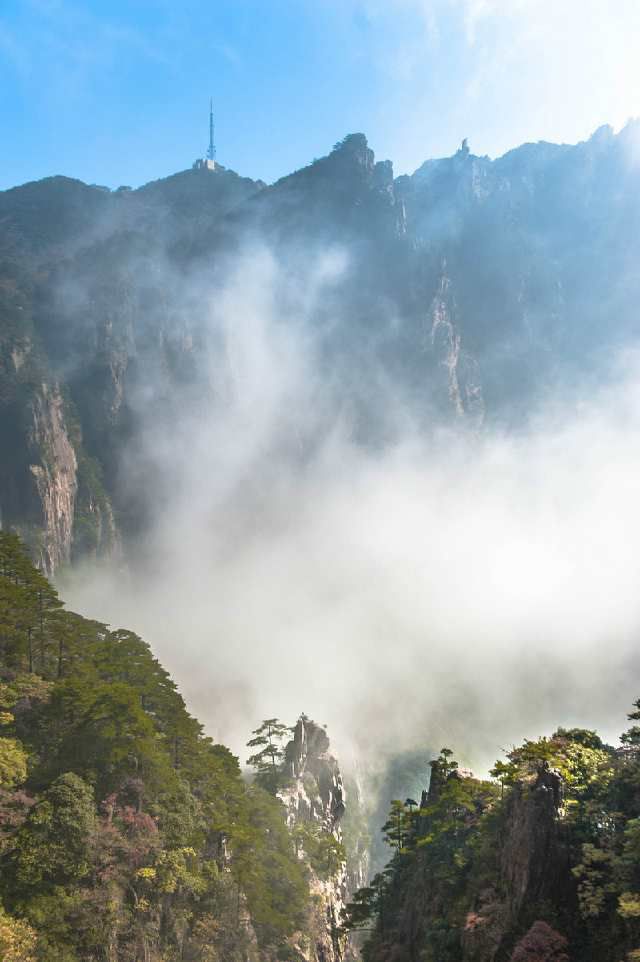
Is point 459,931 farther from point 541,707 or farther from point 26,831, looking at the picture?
point 541,707

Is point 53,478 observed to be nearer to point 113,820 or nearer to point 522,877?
point 113,820

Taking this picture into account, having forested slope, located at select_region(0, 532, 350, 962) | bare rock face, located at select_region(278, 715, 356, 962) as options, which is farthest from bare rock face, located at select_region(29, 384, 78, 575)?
forested slope, located at select_region(0, 532, 350, 962)

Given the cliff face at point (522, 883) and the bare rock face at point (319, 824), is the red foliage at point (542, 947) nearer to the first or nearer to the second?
the cliff face at point (522, 883)

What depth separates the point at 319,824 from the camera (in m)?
88.8

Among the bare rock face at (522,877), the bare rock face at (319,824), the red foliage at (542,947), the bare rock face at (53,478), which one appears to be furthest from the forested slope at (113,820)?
the bare rock face at (53,478)

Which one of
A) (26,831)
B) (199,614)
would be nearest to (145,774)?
(26,831)

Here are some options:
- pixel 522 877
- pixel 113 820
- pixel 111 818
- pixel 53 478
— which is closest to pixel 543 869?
pixel 522 877

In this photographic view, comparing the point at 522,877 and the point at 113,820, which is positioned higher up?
the point at 113,820

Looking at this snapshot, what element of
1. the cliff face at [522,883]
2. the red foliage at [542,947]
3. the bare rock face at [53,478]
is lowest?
the red foliage at [542,947]

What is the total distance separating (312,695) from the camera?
169 metres

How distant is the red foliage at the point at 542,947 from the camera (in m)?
23.4

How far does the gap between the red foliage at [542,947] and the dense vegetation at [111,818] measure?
24.1m

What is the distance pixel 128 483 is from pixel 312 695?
250 ft

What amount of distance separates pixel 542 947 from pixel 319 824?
71634 mm
